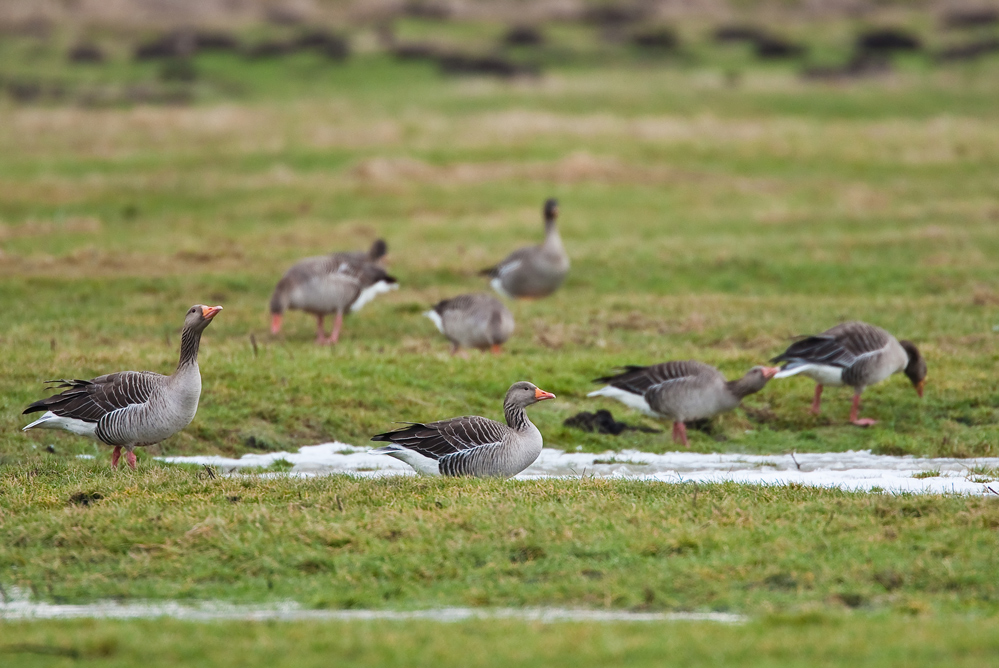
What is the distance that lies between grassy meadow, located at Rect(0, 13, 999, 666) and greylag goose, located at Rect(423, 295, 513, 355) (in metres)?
0.43

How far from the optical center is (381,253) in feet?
74.4

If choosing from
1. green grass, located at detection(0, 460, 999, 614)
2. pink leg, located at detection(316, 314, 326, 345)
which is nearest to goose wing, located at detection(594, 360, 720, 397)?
green grass, located at detection(0, 460, 999, 614)

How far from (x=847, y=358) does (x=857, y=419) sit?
37.3 inches

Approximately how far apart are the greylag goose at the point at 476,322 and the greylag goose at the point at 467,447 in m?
6.16

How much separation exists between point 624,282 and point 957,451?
11.5 meters

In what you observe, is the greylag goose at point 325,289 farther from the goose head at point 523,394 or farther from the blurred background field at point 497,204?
the goose head at point 523,394

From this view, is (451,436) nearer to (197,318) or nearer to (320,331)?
(197,318)

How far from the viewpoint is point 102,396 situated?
1177 cm

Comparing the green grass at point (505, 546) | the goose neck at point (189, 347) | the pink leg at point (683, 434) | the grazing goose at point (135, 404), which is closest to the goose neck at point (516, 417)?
the green grass at point (505, 546)

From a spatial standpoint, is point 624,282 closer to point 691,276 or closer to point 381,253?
point 691,276

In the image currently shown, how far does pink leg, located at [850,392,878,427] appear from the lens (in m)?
15.5

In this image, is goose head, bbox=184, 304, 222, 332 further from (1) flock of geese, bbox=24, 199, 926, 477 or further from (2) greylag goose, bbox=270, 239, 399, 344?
(2) greylag goose, bbox=270, 239, 399, 344

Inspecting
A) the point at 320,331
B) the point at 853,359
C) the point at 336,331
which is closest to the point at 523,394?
the point at 853,359

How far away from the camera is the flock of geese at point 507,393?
11570mm
